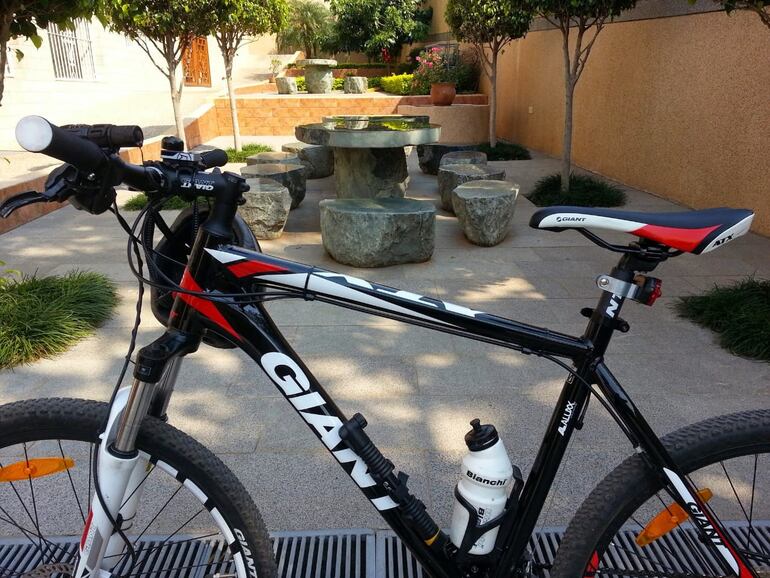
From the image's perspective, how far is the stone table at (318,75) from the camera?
55.0ft

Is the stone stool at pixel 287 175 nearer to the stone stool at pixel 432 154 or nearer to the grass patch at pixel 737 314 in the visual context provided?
the stone stool at pixel 432 154

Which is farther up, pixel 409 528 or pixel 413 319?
pixel 413 319

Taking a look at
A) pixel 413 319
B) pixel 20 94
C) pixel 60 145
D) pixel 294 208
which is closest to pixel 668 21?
pixel 294 208

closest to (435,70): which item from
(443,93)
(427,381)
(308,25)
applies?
(443,93)

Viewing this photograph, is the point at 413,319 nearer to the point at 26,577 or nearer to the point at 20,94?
the point at 26,577

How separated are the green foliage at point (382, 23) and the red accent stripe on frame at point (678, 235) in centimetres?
2022

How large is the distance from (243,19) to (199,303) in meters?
8.63

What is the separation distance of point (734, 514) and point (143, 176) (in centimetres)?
223

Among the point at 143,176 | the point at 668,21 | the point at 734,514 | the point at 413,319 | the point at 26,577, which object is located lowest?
the point at 734,514

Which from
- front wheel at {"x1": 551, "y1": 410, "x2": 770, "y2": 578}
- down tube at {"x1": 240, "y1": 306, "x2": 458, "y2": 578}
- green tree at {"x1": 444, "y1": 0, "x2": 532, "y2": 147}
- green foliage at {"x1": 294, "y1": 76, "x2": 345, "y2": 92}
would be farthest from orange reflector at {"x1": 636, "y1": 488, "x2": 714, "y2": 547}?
green foliage at {"x1": 294, "y1": 76, "x2": 345, "y2": 92}

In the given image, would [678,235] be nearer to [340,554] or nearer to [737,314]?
[340,554]

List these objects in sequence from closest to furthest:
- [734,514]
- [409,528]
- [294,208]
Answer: [409,528], [734,514], [294,208]

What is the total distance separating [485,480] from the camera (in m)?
1.42

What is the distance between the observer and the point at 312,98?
45.3 ft
